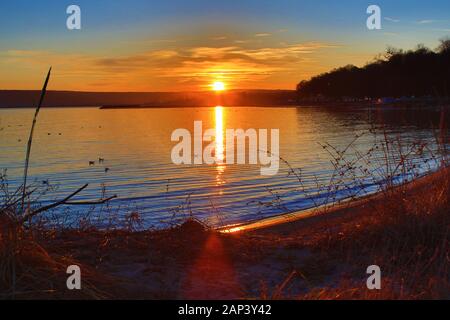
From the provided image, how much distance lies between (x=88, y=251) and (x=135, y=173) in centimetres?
1837

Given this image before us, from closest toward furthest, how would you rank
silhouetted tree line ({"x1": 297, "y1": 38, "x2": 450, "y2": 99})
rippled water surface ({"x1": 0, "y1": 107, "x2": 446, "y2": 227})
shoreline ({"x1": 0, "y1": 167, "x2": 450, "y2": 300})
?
shoreline ({"x1": 0, "y1": 167, "x2": 450, "y2": 300}) → rippled water surface ({"x1": 0, "y1": 107, "x2": 446, "y2": 227}) → silhouetted tree line ({"x1": 297, "y1": 38, "x2": 450, "y2": 99})

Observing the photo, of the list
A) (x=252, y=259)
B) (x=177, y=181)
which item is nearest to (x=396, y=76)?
(x=177, y=181)

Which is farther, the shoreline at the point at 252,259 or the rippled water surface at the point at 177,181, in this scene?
the rippled water surface at the point at 177,181

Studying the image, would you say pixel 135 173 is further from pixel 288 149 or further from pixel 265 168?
pixel 288 149

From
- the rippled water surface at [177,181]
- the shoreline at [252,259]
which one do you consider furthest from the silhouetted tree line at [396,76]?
the shoreline at [252,259]

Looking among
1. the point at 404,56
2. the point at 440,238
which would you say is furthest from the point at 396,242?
the point at 404,56

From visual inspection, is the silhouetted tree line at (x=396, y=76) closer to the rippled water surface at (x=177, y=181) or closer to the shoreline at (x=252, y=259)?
the rippled water surface at (x=177, y=181)

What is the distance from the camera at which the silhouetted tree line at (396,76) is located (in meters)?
98.1

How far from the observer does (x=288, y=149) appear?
3484 centimetres

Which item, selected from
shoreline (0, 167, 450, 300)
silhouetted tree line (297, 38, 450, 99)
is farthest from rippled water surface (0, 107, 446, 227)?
silhouetted tree line (297, 38, 450, 99)

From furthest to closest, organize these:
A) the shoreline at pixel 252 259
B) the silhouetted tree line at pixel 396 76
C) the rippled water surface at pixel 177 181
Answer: the silhouetted tree line at pixel 396 76
the rippled water surface at pixel 177 181
the shoreline at pixel 252 259

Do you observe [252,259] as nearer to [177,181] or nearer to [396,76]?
[177,181]

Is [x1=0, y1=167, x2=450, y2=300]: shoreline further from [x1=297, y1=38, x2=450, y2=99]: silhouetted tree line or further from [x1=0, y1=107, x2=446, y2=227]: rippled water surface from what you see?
[x1=297, y1=38, x2=450, y2=99]: silhouetted tree line

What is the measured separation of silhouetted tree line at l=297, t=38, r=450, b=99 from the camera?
322 ft
